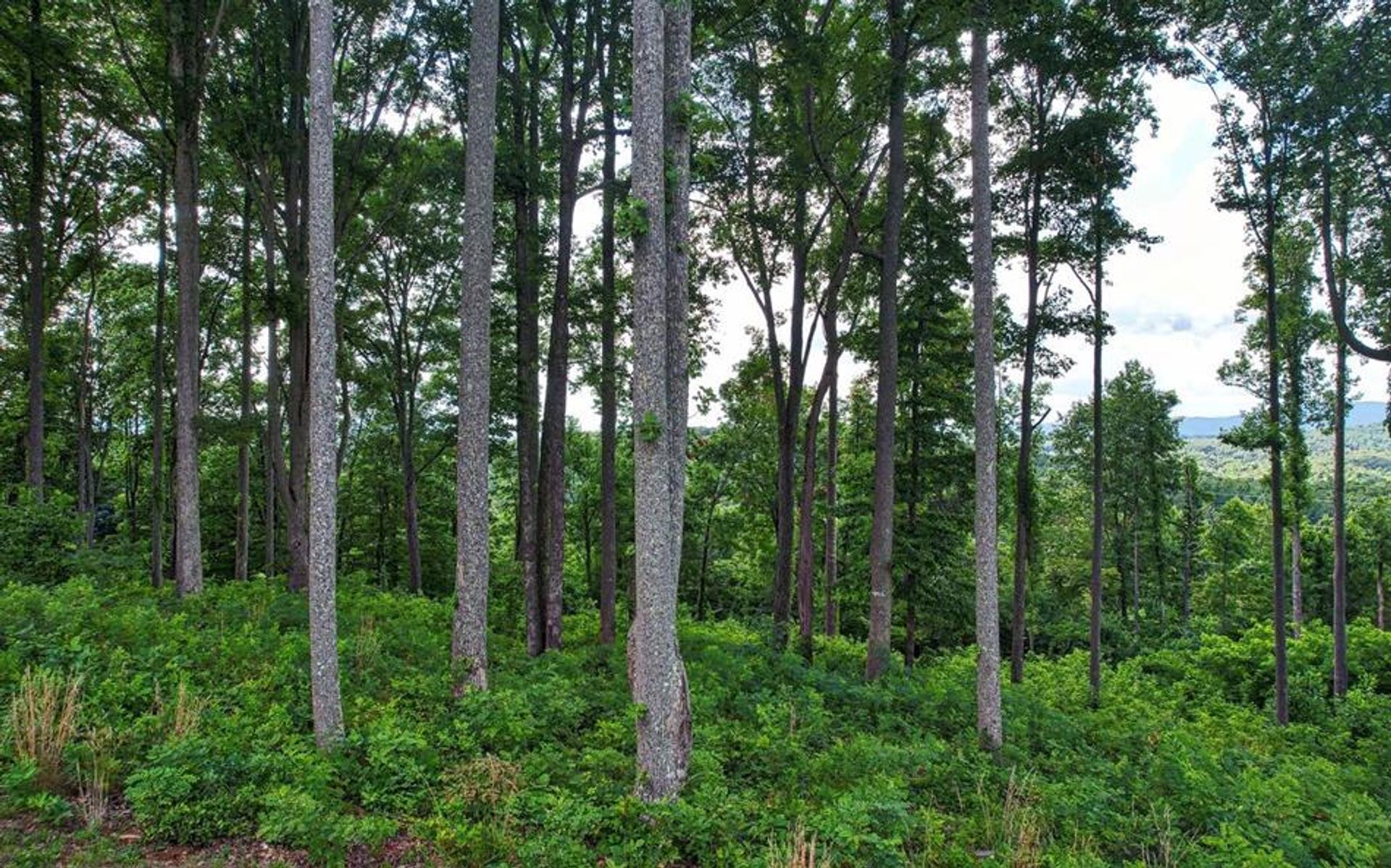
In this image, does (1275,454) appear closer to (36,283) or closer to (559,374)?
(559,374)

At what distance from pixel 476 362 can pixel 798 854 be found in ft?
19.2

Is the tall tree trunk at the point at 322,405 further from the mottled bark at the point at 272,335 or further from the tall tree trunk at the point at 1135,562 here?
the tall tree trunk at the point at 1135,562

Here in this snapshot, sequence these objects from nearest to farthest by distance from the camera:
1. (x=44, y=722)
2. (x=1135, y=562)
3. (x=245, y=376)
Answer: (x=44, y=722), (x=245, y=376), (x=1135, y=562)

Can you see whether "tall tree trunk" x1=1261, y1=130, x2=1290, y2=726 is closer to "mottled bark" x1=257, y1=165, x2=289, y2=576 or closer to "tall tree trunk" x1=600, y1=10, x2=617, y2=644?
"tall tree trunk" x1=600, y1=10, x2=617, y2=644

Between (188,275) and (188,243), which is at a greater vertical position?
(188,243)

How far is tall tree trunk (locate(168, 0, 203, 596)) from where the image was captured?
9.14m

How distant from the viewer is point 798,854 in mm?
4223

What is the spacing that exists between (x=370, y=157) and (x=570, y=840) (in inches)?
502

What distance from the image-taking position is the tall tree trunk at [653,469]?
16.9 feet

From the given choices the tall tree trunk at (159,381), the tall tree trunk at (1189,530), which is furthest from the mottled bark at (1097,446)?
the tall tree trunk at (1189,530)

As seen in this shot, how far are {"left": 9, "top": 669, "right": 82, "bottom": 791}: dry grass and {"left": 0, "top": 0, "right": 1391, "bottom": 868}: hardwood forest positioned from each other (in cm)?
5

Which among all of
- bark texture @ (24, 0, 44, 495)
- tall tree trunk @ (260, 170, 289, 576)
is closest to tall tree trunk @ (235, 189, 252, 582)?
tall tree trunk @ (260, 170, 289, 576)

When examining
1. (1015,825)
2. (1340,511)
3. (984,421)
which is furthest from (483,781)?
(1340,511)

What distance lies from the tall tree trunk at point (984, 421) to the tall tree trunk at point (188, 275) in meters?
11.4
